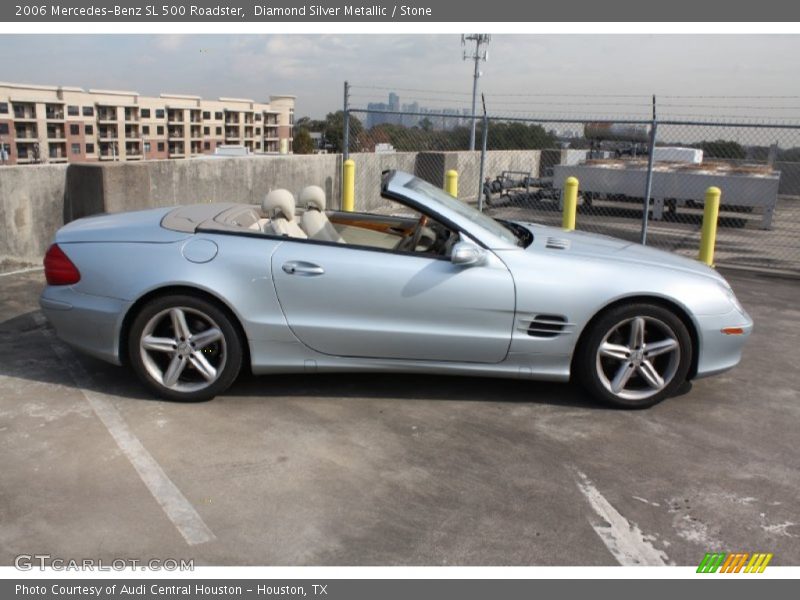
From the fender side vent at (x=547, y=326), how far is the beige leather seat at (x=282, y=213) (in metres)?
1.52

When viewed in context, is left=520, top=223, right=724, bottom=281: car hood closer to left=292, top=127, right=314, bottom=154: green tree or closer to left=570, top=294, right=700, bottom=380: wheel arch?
left=570, top=294, right=700, bottom=380: wheel arch

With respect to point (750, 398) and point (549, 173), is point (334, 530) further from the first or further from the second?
point (549, 173)

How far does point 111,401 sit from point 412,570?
2.40m

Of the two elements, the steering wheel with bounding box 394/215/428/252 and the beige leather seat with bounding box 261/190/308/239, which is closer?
the beige leather seat with bounding box 261/190/308/239

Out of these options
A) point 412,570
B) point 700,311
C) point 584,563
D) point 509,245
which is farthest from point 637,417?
point 412,570

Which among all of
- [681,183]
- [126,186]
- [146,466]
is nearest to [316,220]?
[146,466]

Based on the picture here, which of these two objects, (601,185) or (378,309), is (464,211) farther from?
(601,185)

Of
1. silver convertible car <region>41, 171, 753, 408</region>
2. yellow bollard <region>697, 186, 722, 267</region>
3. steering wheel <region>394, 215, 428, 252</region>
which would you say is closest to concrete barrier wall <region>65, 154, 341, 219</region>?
silver convertible car <region>41, 171, 753, 408</region>

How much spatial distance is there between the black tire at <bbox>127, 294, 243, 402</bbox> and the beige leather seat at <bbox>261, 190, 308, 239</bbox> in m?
0.69

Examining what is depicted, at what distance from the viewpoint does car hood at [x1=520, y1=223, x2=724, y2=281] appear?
4707 mm

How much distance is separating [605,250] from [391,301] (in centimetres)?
152

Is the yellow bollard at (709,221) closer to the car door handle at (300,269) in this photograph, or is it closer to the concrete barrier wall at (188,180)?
the concrete barrier wall at (188,180)

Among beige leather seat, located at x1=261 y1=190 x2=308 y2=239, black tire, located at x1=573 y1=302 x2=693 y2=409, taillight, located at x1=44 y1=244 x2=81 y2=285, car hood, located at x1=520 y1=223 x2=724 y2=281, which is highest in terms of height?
beige leather seat, located at x1=261 y1=190 x2=308 y2=239

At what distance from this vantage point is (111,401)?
4.45 m
